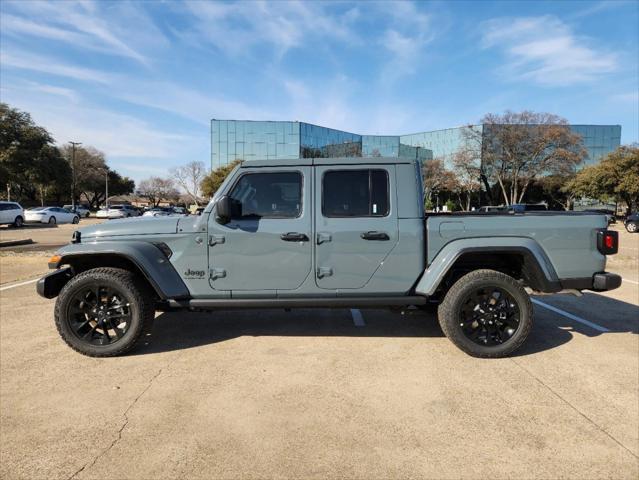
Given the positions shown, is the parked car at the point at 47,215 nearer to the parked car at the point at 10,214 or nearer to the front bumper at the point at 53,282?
the parked car at the point at 10,214

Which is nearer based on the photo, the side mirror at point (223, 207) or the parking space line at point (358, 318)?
the side mirror at point (223, 207)

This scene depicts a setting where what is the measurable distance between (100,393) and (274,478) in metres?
1.79

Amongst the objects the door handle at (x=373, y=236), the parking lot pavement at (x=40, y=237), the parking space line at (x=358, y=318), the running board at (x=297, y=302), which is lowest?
the parking space line at (x=358, y=318)

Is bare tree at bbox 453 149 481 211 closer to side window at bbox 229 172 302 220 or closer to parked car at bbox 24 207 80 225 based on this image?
parked car at bbox 24 207 80 225

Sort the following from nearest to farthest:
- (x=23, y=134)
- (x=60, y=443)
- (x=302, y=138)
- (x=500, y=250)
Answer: (x=60, y=443) < (x=500, y=250) < (x=23, y=134) < (x=302, y=138)

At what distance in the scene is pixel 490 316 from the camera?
12.9 feet

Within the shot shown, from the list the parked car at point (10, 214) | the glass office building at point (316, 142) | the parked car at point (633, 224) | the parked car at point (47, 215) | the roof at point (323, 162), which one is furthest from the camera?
the glass office building at point (316, 142)

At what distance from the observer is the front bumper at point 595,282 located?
3.80 meters

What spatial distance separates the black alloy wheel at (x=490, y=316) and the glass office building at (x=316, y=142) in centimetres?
4911

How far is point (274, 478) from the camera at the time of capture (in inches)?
88.3

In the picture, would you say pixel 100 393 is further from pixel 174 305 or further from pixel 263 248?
pixel 263 248

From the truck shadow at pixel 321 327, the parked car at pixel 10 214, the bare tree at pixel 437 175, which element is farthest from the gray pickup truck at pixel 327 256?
the bare tree at pixel 437 175

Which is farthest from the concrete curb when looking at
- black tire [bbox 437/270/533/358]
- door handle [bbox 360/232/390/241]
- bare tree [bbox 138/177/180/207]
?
bare tree [bbox 138/177/180/207]

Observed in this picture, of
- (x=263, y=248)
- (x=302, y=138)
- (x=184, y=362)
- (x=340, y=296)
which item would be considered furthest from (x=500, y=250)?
(x=302, y=138)
